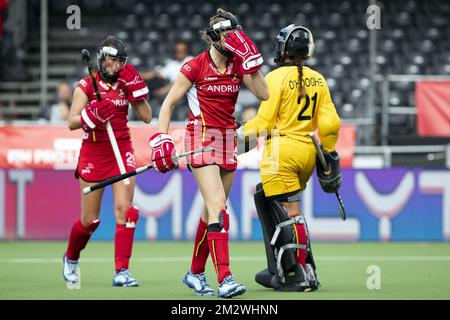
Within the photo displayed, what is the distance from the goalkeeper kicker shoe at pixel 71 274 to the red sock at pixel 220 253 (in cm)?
146

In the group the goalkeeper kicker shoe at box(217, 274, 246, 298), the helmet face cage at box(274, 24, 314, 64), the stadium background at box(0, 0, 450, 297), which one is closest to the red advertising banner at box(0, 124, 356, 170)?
the stadium background at box(0, 0, 450, 297)

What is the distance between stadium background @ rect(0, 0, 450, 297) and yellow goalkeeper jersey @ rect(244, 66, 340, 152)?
4.59 m

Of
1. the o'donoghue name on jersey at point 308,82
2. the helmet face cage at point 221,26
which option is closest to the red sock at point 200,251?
the o'donoghue name on jersey at point 308,82

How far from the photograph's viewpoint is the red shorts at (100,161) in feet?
31.9

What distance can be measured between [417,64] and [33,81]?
746 cm

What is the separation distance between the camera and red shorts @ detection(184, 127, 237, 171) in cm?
858

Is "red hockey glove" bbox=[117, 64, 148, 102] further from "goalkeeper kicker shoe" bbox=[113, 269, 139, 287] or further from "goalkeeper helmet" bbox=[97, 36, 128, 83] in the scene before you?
"goalkeeper kicker shoe" bbox=[113, 269, 139, 287]

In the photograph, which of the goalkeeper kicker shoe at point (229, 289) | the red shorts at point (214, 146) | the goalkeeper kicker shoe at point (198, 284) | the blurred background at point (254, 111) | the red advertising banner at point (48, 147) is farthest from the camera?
the red advertising banner at point (48, 147)

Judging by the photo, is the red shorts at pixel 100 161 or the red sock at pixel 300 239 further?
the red shorts at pixel 100 161

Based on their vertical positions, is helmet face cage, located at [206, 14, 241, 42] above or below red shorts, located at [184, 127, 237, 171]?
above

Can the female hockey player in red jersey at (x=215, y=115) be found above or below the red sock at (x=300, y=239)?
above

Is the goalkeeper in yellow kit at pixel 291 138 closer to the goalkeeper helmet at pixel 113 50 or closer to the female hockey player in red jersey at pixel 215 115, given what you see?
the female hockey player in red jersey at pixel 215 115

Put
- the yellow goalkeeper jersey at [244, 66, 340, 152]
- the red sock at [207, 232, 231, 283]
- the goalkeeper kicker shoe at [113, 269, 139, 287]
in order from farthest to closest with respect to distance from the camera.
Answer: the goalkeeper kicker shoe at [113, 269, 139, 287] → the yellow goalkeeper jersey at [244, 66, 340, 152] → the red sock at [207, 232, 231, 283]
